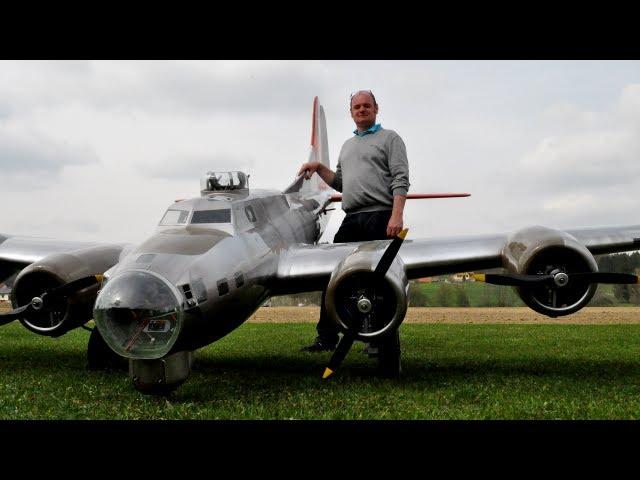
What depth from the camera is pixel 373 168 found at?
27.8 ft

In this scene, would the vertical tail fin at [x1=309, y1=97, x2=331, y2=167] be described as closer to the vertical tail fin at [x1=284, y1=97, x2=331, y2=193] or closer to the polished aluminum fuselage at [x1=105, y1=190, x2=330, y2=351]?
the vertical tail fin at [x1=284, y1=97, x2=331, y2=193]

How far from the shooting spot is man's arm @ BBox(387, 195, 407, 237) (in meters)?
7.97

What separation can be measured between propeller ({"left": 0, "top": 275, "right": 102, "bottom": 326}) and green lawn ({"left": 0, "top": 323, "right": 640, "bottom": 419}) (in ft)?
3.11

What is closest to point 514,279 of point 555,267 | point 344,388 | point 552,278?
point 552,278

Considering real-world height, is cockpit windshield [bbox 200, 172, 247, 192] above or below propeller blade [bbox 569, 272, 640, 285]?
above

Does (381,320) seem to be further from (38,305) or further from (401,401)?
(38,305)

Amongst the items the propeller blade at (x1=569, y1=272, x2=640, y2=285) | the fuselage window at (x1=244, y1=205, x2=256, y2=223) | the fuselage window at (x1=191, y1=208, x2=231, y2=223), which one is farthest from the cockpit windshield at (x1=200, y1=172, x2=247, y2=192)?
the propeller blade at (x1=569, y1=272, x2=640, y2=285)

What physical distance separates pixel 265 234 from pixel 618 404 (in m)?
4.91

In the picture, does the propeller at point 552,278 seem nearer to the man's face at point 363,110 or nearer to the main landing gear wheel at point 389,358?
the main landing gear wheel at point 389,358

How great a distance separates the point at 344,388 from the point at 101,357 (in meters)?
4.23

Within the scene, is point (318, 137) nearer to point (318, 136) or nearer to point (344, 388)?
point (318, 136)

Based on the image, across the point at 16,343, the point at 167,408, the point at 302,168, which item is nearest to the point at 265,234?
the point at 302,168

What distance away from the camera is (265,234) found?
8.87 metres

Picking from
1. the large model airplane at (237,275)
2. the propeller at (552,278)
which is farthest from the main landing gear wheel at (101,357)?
the propeller at (552,278)
